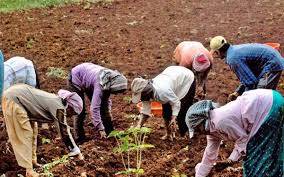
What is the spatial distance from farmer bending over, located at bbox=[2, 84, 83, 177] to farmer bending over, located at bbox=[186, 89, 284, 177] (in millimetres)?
1778

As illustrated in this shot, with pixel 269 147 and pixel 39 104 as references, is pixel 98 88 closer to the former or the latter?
pixel 39 104

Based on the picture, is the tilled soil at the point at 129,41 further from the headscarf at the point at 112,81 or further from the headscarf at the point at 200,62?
the headscarf at the point at 200,62

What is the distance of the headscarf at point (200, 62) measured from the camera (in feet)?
29.7

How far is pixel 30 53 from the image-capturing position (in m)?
12.9

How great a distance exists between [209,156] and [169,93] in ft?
5.85

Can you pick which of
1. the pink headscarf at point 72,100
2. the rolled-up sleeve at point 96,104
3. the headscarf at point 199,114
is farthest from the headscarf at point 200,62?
the headscarf at point 199,114

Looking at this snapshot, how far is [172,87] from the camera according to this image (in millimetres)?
8016

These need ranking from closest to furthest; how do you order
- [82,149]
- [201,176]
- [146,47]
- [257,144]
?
[257,144] → [201,176] → [82,149] → [146,47]

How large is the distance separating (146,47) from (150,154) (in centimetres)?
617

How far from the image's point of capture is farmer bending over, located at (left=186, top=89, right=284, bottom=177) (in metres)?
5.52

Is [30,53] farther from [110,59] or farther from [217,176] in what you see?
[217,176]

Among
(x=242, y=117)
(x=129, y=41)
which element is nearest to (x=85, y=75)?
(x=242, y=117)

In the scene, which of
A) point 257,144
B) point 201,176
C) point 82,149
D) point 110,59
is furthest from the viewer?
point 110,59

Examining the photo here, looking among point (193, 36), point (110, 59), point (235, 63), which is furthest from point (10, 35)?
point (235, 63)
